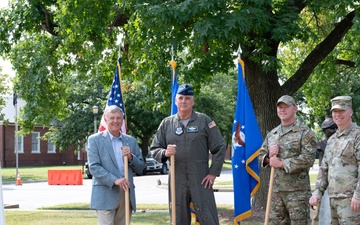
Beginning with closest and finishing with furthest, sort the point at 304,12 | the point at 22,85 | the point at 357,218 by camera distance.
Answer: the point at 357,218
the point at 22,85
the point at 304,12

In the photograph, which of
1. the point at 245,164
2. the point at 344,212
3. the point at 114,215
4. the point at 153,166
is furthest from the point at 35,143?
the point at 344,212

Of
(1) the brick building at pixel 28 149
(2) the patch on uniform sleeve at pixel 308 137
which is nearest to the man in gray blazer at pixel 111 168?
(2) the patch on uniform sleeve at pixel 308 137

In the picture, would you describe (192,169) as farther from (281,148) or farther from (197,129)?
(281,148)

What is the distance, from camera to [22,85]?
16.4 m

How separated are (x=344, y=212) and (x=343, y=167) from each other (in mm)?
482

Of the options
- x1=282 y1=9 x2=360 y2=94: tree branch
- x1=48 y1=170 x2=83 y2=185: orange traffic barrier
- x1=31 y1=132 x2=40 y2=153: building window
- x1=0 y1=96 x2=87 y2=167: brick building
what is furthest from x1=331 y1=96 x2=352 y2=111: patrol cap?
x1=31 y1=132 x2=40 y2=153: building window

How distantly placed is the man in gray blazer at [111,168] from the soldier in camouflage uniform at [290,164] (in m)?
1.63

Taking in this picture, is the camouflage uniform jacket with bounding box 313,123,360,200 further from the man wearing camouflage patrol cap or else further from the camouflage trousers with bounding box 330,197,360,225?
the man wearing camouflage patrol cap

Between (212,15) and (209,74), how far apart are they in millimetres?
2698

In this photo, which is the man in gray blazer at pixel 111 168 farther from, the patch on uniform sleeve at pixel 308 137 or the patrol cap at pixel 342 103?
the patrol cap at pixel 342 103

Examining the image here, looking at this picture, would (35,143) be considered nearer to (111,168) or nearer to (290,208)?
(111,168)

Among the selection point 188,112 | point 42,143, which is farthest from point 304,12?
point 42,143

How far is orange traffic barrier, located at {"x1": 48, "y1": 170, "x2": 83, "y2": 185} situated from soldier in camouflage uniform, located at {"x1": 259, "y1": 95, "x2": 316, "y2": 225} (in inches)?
1004

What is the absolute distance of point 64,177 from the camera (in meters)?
32.6
